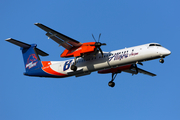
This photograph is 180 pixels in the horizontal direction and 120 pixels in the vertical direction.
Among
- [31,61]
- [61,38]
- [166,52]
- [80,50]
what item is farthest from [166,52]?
[31,61]

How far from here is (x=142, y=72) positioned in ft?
82.1

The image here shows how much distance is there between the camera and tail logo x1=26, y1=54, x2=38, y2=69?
23.6 metres

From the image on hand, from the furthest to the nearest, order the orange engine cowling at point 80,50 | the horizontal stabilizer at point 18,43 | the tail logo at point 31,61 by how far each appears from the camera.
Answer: the tail logo at point 31,61 → the horizontal stabilizer at point 18,43 → the orange engine cowling at point 80,50

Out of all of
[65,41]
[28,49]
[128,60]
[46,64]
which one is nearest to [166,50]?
[128,60]

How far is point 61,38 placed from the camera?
20344mm

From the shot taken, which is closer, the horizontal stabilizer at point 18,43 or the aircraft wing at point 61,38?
the aircraft wing at point 61,38

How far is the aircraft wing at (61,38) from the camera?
1930cm

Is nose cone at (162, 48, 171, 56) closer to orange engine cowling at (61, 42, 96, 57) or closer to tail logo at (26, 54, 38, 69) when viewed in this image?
orange engine cowling at (61, 42, 96, 57)

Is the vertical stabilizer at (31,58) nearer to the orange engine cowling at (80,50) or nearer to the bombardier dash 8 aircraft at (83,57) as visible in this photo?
the bombardier dash 8 aircraft at (83,57)

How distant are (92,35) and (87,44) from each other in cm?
82

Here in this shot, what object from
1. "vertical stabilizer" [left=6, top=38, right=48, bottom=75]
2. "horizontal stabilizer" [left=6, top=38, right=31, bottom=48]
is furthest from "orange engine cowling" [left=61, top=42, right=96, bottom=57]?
"horizontal stabilizer" [left=6, top=38, right=31, bottom=48]

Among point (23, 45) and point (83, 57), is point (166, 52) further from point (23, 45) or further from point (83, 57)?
point (23, 45)

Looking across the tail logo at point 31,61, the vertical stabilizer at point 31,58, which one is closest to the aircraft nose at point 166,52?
the vertical stabilizer at point 31,58

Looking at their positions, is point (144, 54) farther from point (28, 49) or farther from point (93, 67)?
point (28, 49)
